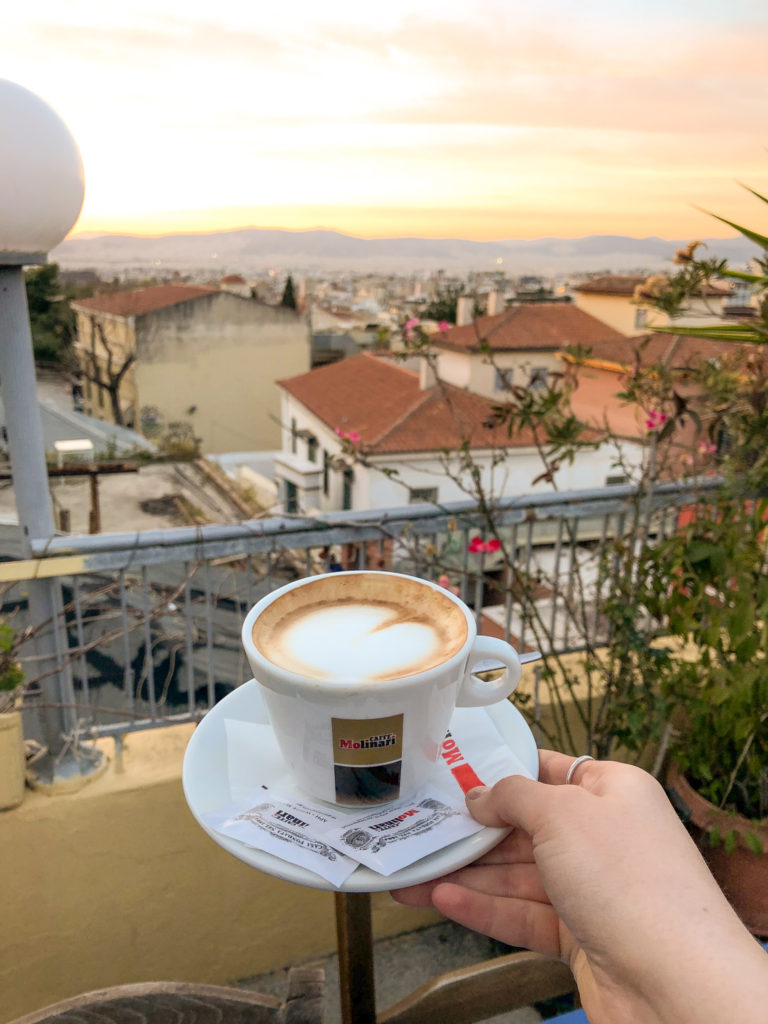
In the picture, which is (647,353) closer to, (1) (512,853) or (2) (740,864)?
(2) (740,864)

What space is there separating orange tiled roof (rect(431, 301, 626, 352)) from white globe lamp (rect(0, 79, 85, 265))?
69.7ft

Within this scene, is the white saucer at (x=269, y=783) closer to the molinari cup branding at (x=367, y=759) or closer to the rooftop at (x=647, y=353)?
the molinari cup branding at (x=367, y=759)

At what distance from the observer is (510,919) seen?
942 mm

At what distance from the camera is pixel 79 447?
20.5m

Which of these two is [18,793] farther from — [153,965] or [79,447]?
[79,447]

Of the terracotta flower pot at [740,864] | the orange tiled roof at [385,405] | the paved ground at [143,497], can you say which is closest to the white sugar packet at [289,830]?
the terracotta flower pot at [740,864]

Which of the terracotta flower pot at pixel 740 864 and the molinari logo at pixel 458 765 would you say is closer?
the molinari logo at pixel 458 765

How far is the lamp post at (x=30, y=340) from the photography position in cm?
135

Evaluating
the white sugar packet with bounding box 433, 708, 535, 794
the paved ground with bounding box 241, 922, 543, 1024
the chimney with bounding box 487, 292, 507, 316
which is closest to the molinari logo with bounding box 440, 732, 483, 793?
the white sugar packet with bounding box 433, 708, 535, 794

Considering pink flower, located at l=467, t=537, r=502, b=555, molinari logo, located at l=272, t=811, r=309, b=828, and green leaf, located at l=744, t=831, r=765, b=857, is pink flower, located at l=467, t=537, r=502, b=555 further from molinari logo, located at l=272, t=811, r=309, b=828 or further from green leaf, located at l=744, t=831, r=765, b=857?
molinari logo, located at l=272, t=811, r=309, b=828

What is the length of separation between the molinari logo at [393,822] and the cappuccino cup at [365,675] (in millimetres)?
28

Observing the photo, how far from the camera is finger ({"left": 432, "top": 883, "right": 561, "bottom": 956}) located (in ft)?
2.98

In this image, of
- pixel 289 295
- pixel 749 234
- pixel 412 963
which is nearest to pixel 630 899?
pixel 749 234

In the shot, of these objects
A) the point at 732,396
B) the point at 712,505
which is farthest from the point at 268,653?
the point at 732,396
